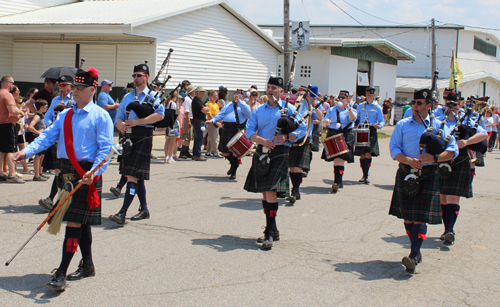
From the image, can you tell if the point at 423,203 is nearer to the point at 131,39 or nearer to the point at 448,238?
the point at 448,238

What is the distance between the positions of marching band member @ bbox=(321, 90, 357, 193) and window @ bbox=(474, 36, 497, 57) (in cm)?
4484

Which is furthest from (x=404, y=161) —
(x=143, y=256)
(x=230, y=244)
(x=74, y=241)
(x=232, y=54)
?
(x=232, y=54)

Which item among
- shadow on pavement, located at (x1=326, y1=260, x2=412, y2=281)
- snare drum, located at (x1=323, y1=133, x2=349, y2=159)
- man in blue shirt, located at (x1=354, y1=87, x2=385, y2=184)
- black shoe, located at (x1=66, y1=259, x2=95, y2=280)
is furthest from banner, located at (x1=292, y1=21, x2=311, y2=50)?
black shoe, located at (x1=66, y1=259, x2=95, y2=280)

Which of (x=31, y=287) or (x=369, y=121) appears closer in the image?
(x=31, y=287)

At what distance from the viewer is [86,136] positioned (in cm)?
450

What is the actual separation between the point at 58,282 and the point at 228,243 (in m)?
2.18

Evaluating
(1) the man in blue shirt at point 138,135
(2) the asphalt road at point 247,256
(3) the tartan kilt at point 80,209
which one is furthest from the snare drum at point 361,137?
(3) the tartan kilt at point 80,209

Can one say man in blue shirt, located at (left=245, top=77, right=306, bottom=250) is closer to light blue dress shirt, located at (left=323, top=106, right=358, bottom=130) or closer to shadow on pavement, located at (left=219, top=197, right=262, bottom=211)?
shadow on pavement, located at (left=219, top=197, right=262, bottom=211)

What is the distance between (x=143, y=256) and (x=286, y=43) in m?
14.4

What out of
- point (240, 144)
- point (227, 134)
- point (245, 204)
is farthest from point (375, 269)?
point (227, 134)

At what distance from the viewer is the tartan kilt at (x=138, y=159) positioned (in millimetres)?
6688

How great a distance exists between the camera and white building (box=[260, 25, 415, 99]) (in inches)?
1025

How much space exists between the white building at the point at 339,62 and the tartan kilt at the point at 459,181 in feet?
60.9

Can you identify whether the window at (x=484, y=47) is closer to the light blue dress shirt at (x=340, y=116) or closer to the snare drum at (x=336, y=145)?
the light blue dress shirt at (x=340, y=116)
